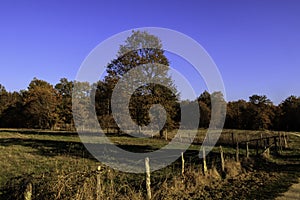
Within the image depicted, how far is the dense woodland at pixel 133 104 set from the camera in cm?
2853

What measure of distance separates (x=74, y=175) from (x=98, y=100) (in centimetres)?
3190

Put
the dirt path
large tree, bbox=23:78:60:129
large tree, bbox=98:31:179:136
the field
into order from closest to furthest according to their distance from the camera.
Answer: the field < the dirt path < large tree, bbox=98:31:179:136 < large tree, bbox=23:78:60:129

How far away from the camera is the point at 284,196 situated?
1032cm

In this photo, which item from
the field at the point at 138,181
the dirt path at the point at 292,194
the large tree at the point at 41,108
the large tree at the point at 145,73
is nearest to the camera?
the field at the point at 138,181

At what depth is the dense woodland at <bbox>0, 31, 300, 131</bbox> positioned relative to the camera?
28.5 metres

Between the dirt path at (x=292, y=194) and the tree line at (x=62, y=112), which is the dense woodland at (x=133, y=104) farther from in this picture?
the dirt path at (x=292, y=194)

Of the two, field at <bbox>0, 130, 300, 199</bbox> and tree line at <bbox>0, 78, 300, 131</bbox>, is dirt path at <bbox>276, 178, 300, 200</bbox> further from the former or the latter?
tree line at <bbox>0, 78, 300, 131</bbox>

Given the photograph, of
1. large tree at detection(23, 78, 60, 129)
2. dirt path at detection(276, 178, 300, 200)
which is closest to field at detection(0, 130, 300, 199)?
dirt path at detection(276, 178, 300, 200)

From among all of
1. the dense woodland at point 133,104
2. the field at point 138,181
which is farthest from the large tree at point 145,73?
the field at point 138,181

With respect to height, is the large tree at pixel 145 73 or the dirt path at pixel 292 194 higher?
the large tree at pixel 145 73

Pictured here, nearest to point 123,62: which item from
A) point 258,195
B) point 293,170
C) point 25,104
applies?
point 293,170

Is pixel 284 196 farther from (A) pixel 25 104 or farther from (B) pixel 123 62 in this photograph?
(A) pixel 25 104

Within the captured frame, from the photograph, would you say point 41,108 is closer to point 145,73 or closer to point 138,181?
point 145,73

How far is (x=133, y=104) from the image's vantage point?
91.1 ft
